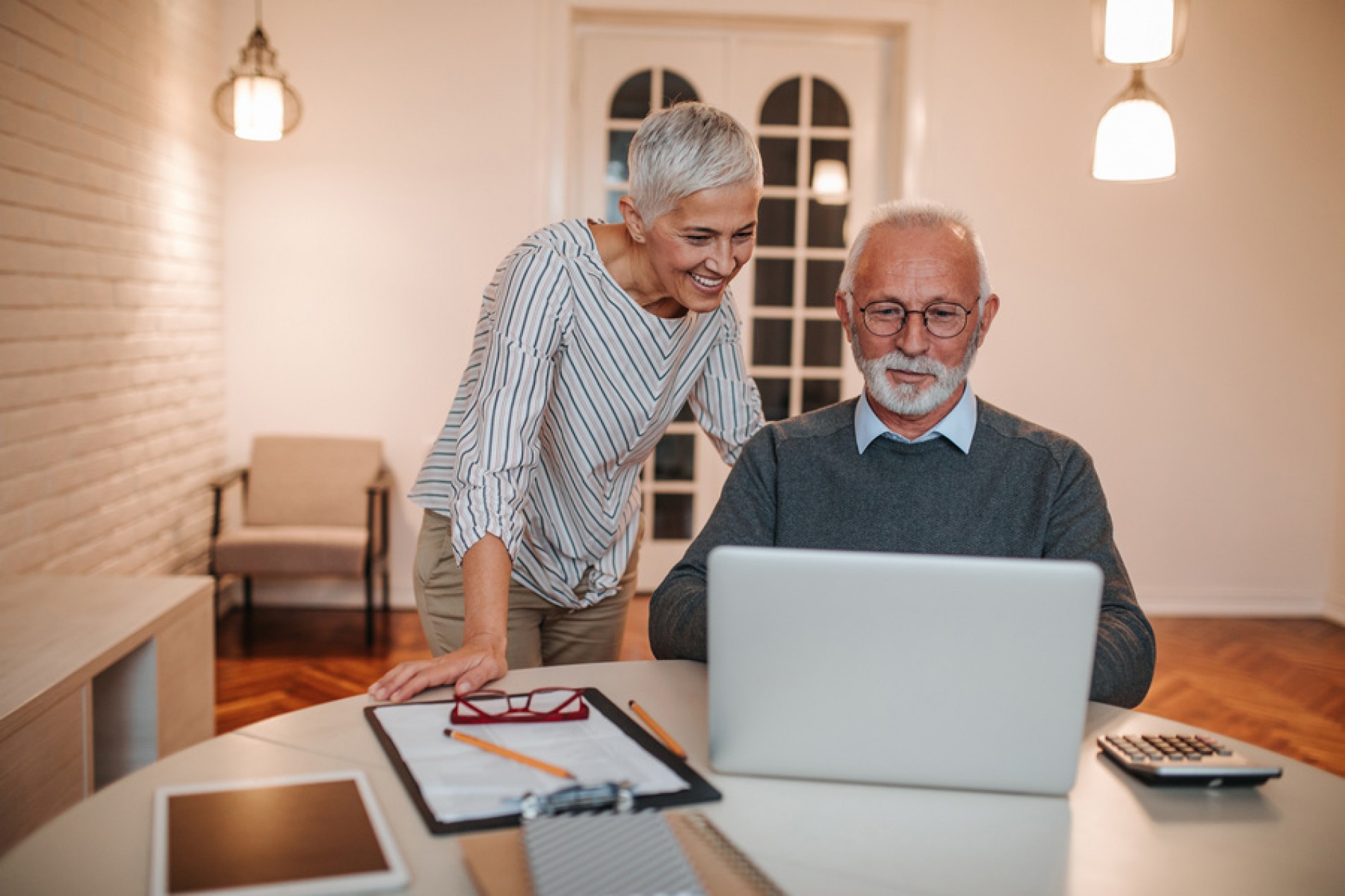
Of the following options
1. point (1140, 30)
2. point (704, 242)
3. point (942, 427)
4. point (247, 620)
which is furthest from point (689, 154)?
point (247, 620)

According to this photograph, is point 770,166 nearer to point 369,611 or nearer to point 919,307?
point 369,611

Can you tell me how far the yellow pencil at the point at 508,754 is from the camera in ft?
3.51

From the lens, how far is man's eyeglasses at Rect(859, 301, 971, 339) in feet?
5.55

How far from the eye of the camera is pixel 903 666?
1.00 meters

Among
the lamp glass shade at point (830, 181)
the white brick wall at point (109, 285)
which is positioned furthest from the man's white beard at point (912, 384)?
the lamp glass shade at point (830, 181)

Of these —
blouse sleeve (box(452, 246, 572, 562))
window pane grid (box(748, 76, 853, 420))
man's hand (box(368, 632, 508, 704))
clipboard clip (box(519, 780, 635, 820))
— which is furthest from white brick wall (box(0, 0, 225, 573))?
clipboard clip (box(519, 780, 635, 820))

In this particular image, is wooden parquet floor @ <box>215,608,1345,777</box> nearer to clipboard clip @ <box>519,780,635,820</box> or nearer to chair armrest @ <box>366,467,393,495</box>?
chair armrest @ <box>366,467,393,495</box>

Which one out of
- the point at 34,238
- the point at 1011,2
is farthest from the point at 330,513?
the point at 1011,2

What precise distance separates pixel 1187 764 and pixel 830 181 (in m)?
4.24

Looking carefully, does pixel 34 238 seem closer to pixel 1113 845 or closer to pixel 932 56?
pixel 1113 845

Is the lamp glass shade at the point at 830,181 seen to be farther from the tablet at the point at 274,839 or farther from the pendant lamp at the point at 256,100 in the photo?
the tablet at the point at 274,839

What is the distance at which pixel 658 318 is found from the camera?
1.77 m

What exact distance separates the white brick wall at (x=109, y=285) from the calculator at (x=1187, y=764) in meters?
2.86

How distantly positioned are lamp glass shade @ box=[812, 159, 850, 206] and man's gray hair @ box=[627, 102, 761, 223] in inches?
142
